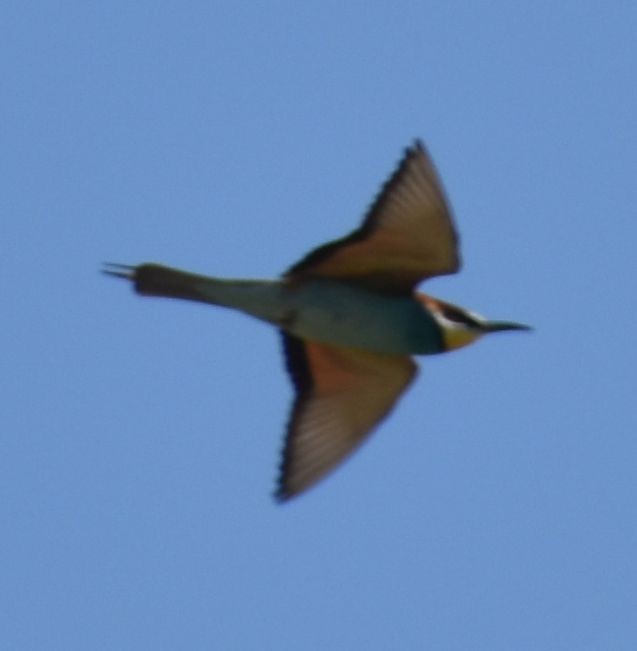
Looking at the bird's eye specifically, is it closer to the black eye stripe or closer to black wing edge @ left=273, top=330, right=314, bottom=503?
the black eye stripe

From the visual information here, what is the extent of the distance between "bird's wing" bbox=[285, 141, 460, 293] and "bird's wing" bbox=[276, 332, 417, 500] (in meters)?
0.38

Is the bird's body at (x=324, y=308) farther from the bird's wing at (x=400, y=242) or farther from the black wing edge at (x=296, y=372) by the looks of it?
the black wing edge at (x=296, y=372)

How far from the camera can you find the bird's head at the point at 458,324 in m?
9.86

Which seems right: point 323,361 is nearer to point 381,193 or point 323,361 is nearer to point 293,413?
point 293,413

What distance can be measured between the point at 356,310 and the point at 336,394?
514 millimetres

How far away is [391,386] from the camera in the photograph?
33.1 ft

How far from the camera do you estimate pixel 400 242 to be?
9602 millimetres

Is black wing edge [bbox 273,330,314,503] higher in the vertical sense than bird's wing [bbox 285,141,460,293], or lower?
lower

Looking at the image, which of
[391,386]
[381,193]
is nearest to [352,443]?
[391,386]

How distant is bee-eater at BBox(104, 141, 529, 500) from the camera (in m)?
9.52

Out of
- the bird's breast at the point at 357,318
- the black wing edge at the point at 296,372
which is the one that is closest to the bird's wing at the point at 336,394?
the black wing edge at the point at 296,372

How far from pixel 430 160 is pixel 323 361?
3.36 ft

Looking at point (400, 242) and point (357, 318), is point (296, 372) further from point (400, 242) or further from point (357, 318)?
point (400, 242)

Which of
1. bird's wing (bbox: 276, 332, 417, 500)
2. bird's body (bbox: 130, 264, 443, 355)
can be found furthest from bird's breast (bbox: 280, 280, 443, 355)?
bird's wing (bbox: 276, 332, 417, 500)
